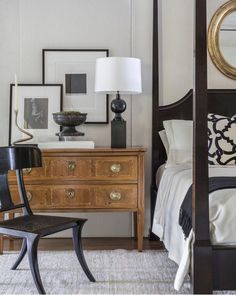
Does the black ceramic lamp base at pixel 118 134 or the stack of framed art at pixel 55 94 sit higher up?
the stack of framed art at pixel 55 94

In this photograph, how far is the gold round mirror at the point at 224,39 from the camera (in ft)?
11.8

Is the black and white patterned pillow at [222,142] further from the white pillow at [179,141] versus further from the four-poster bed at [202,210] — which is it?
the four-poster bed at [202,210]

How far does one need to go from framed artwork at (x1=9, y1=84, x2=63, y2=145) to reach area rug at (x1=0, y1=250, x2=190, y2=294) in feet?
3.31

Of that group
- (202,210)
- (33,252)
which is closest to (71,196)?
(33,252)

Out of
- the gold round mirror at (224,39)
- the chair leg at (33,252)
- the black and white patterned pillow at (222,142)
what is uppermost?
the gold round mirror at (224,39)

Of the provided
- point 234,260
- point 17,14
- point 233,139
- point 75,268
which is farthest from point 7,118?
point 234,260

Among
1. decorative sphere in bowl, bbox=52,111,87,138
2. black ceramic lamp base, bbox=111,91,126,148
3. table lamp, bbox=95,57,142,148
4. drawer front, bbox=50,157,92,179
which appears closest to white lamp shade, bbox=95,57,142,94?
table lamp, bbox=95,57,142,148

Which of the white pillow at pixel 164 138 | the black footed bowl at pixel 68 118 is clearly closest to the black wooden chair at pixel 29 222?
the black footed bowl at pixel 68 118

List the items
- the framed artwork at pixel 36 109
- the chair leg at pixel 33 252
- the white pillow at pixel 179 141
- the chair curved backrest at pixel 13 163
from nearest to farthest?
the chair leg at pixel 33 252
the chair curved backrest at pixel 13 163
the white pillow at pixel 179 141
the framed artwork at pixel 36 109

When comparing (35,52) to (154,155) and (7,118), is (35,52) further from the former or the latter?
(154,155)

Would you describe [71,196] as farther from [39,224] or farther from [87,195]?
[39,224]

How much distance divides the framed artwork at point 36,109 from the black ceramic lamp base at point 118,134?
0.56 meters

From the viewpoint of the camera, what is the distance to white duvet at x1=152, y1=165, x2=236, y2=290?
193 centimetres

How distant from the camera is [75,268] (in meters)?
2.73
